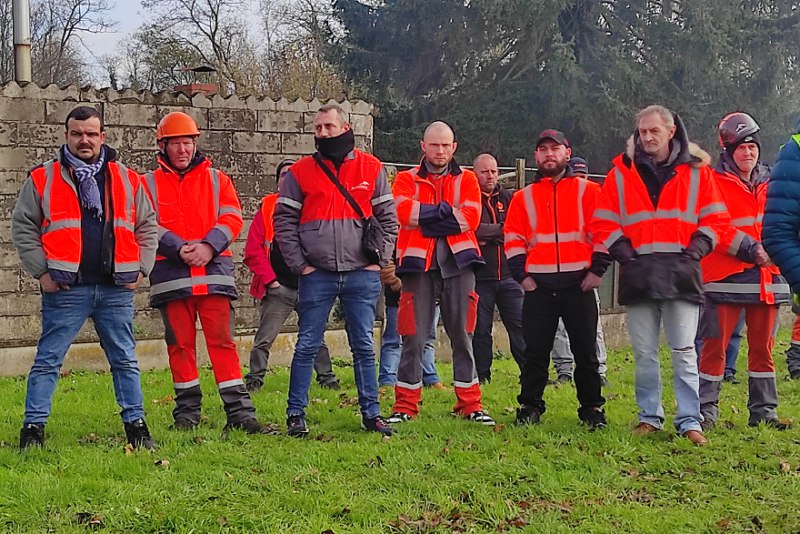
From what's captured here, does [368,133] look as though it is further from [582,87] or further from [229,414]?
[582,87]

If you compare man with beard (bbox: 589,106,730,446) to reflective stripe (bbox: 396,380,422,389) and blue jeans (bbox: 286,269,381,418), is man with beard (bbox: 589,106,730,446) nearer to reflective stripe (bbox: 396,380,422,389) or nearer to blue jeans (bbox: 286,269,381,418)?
reflective stripe (bbox: 396,380,422,389)

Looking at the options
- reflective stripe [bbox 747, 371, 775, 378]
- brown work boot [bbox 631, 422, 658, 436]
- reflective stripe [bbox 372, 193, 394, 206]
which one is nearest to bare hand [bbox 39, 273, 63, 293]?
reflective stripe [bbox 372, 193, 394, 206]

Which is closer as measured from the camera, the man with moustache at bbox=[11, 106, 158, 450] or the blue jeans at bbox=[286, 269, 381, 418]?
the man with moustache at bbox=[11, 106, 158, 450]

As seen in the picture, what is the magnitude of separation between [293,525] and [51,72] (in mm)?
31819

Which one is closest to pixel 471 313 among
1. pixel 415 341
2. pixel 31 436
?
pixel 415 341

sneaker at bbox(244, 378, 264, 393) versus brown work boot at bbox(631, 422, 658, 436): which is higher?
brown work boot at bbox(631, 422, 658, 436)

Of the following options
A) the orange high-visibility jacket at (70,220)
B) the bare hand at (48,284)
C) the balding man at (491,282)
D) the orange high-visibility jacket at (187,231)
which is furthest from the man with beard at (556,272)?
the bare hand at (48,284)

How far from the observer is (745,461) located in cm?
577

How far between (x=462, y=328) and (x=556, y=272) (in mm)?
877

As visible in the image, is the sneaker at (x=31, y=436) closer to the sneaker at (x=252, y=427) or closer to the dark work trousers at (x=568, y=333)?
the sneaker at (x=252, y=427)

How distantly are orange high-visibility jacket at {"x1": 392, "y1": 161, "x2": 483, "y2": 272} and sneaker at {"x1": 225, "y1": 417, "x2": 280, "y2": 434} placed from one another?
1586 millimetres

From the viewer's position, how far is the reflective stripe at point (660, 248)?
20.7 ft

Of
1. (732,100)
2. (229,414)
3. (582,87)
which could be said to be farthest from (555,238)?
(732,100)

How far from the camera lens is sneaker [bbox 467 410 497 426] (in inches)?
271
